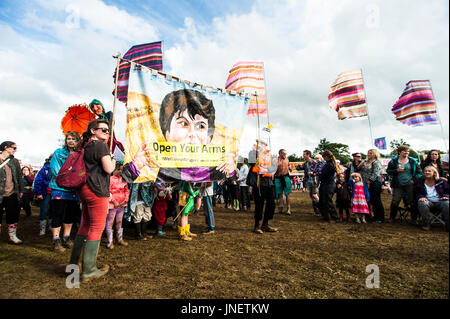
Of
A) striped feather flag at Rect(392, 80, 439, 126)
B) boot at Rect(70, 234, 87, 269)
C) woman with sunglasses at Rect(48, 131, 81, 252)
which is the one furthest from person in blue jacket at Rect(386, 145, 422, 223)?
woman with sunglasses at Rect(48, 131, 81, 252)

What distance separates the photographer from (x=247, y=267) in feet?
10.7

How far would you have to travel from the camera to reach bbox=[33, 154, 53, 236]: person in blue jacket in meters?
5.46

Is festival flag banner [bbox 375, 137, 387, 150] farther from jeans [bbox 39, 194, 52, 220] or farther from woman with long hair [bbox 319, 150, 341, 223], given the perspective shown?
jeans [bbox 39, 194, 52, 220]

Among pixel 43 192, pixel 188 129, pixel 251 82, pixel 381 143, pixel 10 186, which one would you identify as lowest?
pixel 43 192

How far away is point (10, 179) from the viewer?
4695 mm

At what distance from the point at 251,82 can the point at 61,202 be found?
4710 mm

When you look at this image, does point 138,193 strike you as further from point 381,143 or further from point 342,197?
point 381,143

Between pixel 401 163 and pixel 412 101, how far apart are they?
63.2 inches

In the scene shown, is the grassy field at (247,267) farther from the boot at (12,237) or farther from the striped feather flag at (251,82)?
the striped feather flag at (251,82)

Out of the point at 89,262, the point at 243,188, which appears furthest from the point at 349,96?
the point at 89,262

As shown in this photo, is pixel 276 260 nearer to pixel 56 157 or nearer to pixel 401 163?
pixel 56 157

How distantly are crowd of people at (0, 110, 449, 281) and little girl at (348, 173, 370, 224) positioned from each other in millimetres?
24

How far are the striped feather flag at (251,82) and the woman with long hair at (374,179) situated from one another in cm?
355
